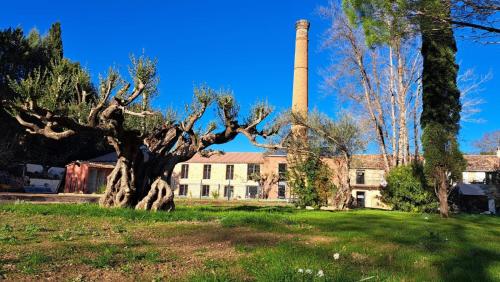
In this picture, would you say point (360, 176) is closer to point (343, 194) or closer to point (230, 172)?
point (230, 172)

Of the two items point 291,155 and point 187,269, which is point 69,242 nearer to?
point 187,269

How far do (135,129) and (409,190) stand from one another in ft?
69.7

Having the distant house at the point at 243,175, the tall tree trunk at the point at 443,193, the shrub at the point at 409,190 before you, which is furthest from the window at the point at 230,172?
the tall tree trunk at the point at 443,193

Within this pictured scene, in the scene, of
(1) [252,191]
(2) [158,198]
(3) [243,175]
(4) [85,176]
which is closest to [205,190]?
(3) [243,175]

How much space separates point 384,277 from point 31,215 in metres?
11.5

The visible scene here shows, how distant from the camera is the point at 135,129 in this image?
19500 millimetres

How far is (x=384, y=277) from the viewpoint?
557 centimetres

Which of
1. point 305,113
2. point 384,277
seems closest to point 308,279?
point 384,277

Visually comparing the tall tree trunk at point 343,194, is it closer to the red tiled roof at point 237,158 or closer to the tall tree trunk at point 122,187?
the tall tree trunk at point 122,187

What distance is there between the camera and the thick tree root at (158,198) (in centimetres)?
1751

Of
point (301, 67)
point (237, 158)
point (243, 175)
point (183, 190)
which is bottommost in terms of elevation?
point (183, 190)

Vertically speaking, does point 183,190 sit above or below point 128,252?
above

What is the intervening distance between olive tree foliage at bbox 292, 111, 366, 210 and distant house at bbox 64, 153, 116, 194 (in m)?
29.2

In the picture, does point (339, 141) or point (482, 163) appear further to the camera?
point (482, 163)
